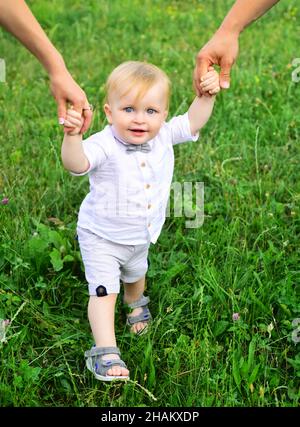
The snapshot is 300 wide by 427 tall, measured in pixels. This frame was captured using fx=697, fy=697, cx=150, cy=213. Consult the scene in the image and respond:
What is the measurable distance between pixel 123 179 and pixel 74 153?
302 mm

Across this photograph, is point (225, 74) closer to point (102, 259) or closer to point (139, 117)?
point (139, 117)

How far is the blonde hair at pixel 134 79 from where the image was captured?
275 centimetres

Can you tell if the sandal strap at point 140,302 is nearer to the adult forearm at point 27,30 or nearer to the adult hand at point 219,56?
the adult hand at point 219,56

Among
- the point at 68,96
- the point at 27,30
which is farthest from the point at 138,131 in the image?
the point at 27,30

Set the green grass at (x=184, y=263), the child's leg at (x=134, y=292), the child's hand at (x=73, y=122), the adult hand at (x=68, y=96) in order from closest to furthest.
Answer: the child's hand at (x=73, y=122), the adult hand at (x=68, y=96), the green grass at (x=184, y=263), the child's leg at (x=134, y=292)

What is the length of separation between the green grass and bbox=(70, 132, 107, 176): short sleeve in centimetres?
68

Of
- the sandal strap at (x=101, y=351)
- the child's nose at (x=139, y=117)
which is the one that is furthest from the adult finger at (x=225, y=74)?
the sandal strap at (x=101, y=351)

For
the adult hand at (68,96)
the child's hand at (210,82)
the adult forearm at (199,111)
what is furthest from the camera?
the adult forearm at (199,111)

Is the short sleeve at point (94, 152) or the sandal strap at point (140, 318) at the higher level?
the short sleeve at point (94, 152)

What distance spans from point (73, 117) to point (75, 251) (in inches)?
40.4

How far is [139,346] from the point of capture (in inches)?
114

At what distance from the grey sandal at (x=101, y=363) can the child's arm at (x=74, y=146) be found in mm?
731

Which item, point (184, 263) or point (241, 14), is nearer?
point (241, 14)

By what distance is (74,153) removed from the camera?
261cm
